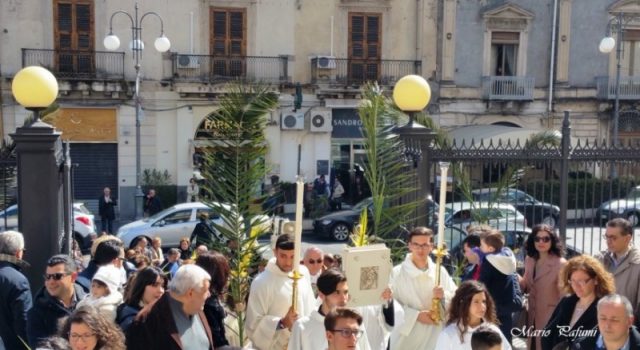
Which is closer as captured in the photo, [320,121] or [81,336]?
[81,336]

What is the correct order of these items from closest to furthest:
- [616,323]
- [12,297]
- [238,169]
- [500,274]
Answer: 1. [616,323]
2. [12,297]
3. [500,274]
4. [238,169]

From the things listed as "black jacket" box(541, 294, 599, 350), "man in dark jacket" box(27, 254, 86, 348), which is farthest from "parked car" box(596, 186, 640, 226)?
"man in dark jacket" box(27, 254, 86, 348)

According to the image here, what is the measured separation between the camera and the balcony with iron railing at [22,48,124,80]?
24172mm

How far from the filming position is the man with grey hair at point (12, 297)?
5.90 m

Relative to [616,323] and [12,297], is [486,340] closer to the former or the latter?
[616,323]

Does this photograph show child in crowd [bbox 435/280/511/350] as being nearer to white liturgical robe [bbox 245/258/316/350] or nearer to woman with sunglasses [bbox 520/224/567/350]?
white liturgical robe [bbox 245/258/316/350]

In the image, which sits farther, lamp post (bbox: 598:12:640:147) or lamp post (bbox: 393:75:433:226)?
lamp post (bbox: 598:12:640:147)

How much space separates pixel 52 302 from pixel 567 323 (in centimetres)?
369

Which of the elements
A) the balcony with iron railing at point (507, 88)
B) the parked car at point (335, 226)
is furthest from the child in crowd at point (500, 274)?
the balcony with iron railing at point (507, 88)

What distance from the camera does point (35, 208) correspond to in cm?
727

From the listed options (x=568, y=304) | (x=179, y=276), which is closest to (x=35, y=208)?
(x=179, y=276)

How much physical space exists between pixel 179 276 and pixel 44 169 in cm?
287

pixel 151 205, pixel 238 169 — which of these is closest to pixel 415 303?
pixel 238 169

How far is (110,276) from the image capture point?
604cm
